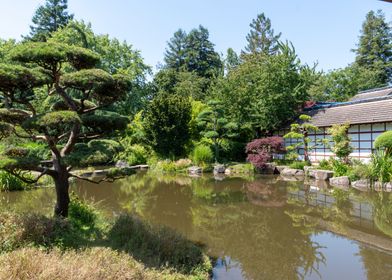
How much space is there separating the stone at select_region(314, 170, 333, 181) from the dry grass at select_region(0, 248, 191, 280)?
1066 cm

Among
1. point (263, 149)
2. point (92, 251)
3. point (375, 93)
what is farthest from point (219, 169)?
point (92, 251)

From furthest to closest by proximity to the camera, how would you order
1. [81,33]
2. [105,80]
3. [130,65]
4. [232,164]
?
[130,65] → [81,33] → [232,164] → [105,80]

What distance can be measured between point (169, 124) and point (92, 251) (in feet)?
47.1

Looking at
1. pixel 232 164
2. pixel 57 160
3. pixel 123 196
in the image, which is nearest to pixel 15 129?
pixel 57 160

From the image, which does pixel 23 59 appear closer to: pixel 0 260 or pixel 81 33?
pixel 0 260

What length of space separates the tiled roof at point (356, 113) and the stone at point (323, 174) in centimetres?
317

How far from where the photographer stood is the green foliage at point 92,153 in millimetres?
4441

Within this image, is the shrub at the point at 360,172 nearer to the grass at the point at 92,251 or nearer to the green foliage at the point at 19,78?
the grass at the point at 92,251

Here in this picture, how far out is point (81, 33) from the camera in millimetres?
20703

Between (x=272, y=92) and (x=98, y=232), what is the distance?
14.5 m

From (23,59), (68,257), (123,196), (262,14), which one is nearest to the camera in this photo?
(68,257)

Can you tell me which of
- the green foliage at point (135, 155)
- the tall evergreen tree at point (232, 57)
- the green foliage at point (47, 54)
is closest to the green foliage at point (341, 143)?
the green foliage at point (135, 155)

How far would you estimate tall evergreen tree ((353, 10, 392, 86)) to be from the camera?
28312 millimetres

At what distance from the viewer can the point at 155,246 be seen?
4270 millimetres
